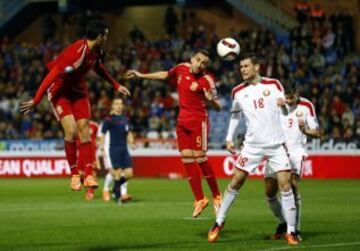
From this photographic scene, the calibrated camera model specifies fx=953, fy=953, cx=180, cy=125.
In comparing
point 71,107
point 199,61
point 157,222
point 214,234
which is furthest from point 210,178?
point 71,107

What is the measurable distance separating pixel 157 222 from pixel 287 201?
392 centimetres

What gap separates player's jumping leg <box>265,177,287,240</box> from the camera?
14094 millimetres

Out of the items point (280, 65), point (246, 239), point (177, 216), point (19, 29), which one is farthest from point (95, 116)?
point (246, 239)

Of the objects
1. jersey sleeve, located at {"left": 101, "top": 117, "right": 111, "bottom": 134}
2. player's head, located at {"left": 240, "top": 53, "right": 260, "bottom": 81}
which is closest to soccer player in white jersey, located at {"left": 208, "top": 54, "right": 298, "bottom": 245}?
player's head, located at {"left": 240, "top": 53, "right": 260, "bottom": 81}

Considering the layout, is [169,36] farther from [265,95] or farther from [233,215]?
[265,95]

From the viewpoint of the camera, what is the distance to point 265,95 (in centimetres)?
1361

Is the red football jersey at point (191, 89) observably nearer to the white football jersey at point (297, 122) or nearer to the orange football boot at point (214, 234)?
the white football jersey at point (297, 122)

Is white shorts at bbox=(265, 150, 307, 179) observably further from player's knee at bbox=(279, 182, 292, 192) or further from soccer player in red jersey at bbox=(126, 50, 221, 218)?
soccer player in red jersey at bbox=(126, 50, 221, 218)

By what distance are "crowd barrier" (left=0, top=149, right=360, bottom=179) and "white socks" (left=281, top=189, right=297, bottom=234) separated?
58.7 feet

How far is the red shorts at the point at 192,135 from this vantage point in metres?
16.8

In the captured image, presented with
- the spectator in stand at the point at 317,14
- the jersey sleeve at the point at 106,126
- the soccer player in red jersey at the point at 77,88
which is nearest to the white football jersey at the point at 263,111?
the soccer player in red jersey at the point at 77,88

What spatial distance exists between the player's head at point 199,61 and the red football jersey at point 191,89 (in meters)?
0.18

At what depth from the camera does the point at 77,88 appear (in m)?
14.4

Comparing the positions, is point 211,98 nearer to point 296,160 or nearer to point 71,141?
point 296,160
